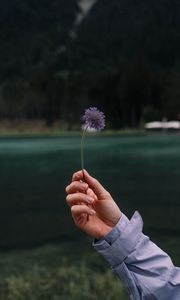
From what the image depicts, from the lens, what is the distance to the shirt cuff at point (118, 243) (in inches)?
67.0

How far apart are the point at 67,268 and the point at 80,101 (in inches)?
4474

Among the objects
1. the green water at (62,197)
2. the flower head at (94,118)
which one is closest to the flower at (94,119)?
the flower head at (94,118)

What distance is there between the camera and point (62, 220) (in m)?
19.4

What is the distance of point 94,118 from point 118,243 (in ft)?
1.06

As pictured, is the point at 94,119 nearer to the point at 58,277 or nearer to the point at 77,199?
the point at 77,199

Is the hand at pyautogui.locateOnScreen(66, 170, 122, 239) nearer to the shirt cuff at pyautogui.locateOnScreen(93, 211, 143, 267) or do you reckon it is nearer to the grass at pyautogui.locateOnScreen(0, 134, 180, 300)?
the shirt cuff at pyautogui.locateOnScreen(93, 211, 143, 267)

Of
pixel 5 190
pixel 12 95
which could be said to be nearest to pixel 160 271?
pixel 5 190

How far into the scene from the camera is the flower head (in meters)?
1.58

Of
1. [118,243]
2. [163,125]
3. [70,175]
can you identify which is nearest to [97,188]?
[118,243]

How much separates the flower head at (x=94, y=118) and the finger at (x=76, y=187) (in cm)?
17

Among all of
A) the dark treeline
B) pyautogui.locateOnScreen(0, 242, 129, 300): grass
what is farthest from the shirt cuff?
the dark treeline

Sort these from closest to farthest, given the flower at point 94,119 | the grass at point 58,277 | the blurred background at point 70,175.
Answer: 1. the flower at point 94,119
2. the grass at point 58,277
3. the blurred background at point 70,175

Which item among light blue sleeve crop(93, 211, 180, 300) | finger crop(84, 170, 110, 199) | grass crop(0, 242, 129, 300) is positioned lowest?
grass crop(0, 242, 129, 300)

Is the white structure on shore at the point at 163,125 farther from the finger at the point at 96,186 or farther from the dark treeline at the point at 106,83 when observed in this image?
the finger at the point at 96,186
